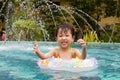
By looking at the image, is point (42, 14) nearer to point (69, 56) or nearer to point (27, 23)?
point (27, 23)

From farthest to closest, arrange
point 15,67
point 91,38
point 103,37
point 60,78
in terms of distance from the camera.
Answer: point 103,37 < point 91,38 < point 15,67 < point 60,78

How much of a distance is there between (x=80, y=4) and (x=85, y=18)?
39.4 inches

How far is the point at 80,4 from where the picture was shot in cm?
1984

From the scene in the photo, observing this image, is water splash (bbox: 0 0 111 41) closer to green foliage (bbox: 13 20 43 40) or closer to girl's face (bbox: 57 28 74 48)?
green foliage (bbox: 13 20 43 40)

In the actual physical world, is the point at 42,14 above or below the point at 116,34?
above

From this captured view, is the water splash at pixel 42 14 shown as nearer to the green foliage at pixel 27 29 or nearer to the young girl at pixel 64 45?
the green foliage at pixel 27 29

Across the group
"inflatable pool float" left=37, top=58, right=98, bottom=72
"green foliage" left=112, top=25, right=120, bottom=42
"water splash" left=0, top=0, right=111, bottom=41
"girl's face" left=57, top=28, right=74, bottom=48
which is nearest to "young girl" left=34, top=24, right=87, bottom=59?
"girl's face" left=57, top=28, right=74, bottom=48

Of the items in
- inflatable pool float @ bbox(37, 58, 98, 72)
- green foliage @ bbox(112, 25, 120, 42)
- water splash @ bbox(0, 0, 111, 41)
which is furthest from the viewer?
green foliage @ bbox(112, 25, 120, 42)

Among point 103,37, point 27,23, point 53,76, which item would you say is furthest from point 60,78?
point 103,37

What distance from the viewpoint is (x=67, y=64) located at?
4.90 meters

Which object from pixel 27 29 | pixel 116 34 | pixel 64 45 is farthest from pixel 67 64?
pixel 116 34

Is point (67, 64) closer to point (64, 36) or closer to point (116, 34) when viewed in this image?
point (64, 36)

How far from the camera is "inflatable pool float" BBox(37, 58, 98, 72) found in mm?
4895

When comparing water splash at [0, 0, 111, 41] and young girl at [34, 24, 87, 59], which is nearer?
young girl at [34, 24, 87, 59]
